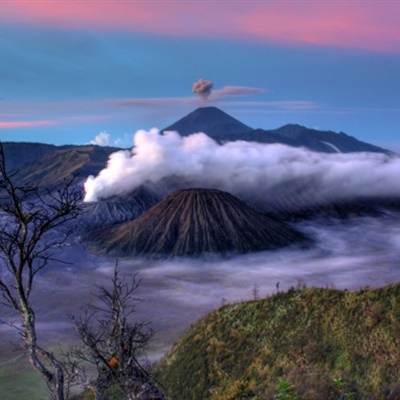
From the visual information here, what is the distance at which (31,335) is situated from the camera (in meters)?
9.59

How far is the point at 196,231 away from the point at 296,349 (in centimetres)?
9064

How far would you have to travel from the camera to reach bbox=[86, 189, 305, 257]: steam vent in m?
114

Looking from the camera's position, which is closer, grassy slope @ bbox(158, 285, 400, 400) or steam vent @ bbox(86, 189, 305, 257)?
grassy slope @ bbox(158, 285, 400, 400)

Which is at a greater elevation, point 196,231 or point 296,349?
point 296,349

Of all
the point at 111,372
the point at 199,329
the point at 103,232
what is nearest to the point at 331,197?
the point at 103,232

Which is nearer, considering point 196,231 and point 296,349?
point 296,349

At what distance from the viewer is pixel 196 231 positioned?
117 meters

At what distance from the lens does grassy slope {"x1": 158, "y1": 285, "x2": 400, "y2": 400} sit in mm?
21953

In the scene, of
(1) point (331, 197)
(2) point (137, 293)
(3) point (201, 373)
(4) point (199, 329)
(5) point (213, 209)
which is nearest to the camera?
(3) point (201, 373)

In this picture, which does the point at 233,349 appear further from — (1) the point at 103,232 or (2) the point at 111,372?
(1) the point at 103,232

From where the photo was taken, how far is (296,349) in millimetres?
26531

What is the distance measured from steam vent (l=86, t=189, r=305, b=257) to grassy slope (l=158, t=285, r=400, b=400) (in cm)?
7889

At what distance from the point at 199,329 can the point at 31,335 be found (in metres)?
26.0

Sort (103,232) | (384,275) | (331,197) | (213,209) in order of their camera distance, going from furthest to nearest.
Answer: (331,197) → (103,232) → (213,209) → (384,275)
